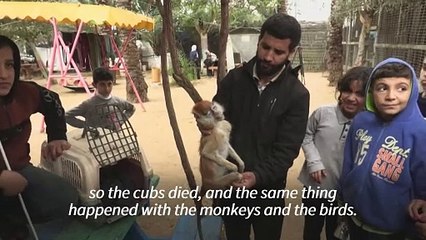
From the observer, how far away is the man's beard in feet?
5.78

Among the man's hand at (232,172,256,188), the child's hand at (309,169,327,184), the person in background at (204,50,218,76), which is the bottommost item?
the person in background at (204,50,218,76)

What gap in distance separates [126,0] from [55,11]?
3.64 meters

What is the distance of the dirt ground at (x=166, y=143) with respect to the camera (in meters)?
3.59

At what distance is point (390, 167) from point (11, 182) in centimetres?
172

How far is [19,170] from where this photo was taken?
183cm

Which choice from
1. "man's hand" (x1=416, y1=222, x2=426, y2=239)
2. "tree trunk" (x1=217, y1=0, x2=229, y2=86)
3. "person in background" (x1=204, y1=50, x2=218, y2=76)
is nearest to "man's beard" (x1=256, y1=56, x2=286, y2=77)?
"tree trunk" (x1=217, y1=0, x2=229, y2=86)

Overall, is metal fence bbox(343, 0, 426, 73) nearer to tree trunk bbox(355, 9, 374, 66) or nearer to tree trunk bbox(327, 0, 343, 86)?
tree trunk bbox(355, 9, 374, 66)

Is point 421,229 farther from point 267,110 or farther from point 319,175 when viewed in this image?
point 267,110

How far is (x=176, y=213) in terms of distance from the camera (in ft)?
12.6

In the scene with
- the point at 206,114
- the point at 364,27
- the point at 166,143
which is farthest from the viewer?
the point at 364,27

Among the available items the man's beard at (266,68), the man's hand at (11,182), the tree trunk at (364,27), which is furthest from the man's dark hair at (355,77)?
the tree trunk at (364,27)

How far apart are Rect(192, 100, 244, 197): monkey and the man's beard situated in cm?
28

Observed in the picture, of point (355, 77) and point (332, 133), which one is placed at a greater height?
point (355, 77)

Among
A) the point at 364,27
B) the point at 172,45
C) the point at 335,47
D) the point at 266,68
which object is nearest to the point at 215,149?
the point at 266,68
